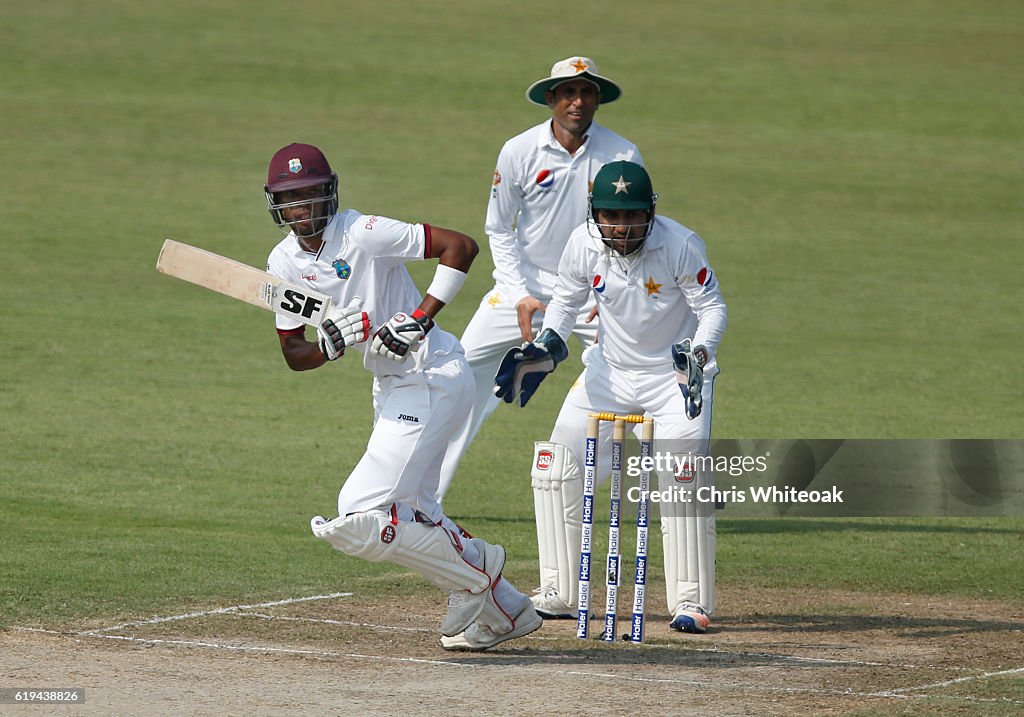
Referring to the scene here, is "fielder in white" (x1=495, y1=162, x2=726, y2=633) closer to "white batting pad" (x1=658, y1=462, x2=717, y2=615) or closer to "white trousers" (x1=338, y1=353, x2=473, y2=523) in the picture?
"white batting pad" (x1=658, y1=462, x2=717, y2=615)

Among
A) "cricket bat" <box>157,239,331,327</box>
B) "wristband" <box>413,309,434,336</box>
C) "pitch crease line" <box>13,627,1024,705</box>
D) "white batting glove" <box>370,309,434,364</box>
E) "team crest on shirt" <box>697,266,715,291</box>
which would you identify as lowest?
"pitch crease line" <box>13,627,1024,705</box>

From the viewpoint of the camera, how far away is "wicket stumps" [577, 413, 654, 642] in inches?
263

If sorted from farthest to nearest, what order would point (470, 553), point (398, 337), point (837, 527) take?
point (837, 527)
point (470, 553)
point (398, 337)

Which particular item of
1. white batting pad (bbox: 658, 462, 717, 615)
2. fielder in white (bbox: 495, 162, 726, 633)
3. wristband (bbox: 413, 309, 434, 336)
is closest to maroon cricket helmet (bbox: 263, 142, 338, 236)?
wristband (bbox: 413, 309, 434, 336)

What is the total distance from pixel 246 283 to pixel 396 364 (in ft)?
2.10

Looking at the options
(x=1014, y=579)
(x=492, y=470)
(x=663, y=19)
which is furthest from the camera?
(x=663, y=19)

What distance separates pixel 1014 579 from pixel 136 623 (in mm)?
4174

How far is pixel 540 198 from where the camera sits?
8.72 m

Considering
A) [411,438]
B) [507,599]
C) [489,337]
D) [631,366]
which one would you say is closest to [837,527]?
[489,337]

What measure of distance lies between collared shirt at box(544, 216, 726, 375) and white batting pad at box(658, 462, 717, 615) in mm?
552

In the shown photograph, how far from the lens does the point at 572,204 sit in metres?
8.66

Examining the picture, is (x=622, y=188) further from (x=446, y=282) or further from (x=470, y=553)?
(x=470, y=553)

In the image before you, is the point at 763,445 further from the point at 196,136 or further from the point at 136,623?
the point at 196,136

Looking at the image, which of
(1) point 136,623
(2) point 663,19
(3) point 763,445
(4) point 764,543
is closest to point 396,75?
(2) point 663,19
